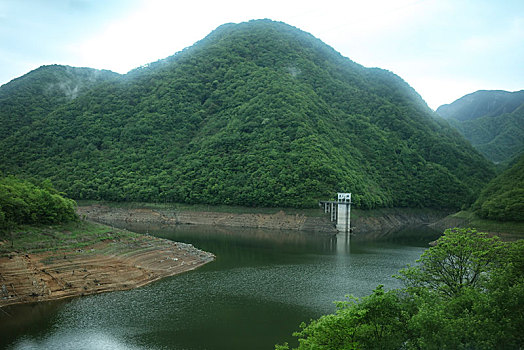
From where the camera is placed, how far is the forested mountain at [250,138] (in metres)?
117

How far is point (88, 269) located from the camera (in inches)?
1817

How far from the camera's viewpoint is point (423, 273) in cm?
2694

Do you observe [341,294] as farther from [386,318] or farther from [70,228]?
[70,228]

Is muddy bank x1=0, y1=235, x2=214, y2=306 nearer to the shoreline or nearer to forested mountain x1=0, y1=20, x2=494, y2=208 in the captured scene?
the shoreline

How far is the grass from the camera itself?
44125 mm

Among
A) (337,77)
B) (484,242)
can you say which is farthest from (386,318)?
(337,77)

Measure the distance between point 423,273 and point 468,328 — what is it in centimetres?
990

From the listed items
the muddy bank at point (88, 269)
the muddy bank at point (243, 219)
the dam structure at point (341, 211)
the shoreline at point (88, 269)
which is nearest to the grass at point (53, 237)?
the shoreline at point (88, 269)

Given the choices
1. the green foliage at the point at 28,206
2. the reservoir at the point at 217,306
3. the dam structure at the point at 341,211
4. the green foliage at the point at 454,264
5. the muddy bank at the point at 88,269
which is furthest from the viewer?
the dam structure at the point at 341,211

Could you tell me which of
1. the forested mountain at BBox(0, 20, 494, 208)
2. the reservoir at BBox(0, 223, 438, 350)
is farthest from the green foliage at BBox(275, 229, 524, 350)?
the forested mountain at BBox(0, 20, 494, 208)

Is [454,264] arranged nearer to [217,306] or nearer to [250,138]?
[217,306]

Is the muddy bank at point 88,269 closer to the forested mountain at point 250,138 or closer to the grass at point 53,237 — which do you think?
the grass at point 53,237

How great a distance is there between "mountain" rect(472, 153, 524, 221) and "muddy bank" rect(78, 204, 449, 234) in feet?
85.0

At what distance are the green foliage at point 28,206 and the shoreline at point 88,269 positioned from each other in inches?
259
